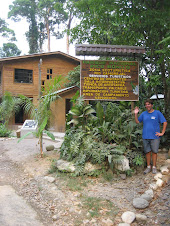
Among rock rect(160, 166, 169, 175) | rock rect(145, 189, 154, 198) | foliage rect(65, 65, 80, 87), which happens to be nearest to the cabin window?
foliage rect(65, 65, 80, 87)

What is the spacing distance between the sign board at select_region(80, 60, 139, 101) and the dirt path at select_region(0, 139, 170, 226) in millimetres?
2460

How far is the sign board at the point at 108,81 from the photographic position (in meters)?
6.72

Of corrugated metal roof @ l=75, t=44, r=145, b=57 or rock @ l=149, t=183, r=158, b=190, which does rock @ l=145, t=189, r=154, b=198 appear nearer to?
rock @ l=149, t=183, r=158, b=190

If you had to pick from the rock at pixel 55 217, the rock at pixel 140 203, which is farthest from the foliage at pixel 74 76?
the rock at pixel 55 217

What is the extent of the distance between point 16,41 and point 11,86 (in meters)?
24.0

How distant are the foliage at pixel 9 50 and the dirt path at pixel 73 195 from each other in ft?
119

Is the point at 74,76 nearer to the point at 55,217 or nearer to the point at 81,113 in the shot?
the point at 81,113

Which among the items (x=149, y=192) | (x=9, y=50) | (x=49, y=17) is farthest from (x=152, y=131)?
(x=9, y=50)

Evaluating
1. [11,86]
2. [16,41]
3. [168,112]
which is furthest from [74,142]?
[16,41]

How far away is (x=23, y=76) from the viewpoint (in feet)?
63.9

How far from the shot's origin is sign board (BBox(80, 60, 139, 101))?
22.0 ft

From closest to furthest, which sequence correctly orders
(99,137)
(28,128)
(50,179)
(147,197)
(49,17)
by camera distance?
(147,197) → (50,179) → (99,137) → (28,128) → (49,17)

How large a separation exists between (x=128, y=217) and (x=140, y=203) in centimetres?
50

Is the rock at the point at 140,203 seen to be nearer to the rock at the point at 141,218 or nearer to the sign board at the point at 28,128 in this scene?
the rock at the point at 141,218
